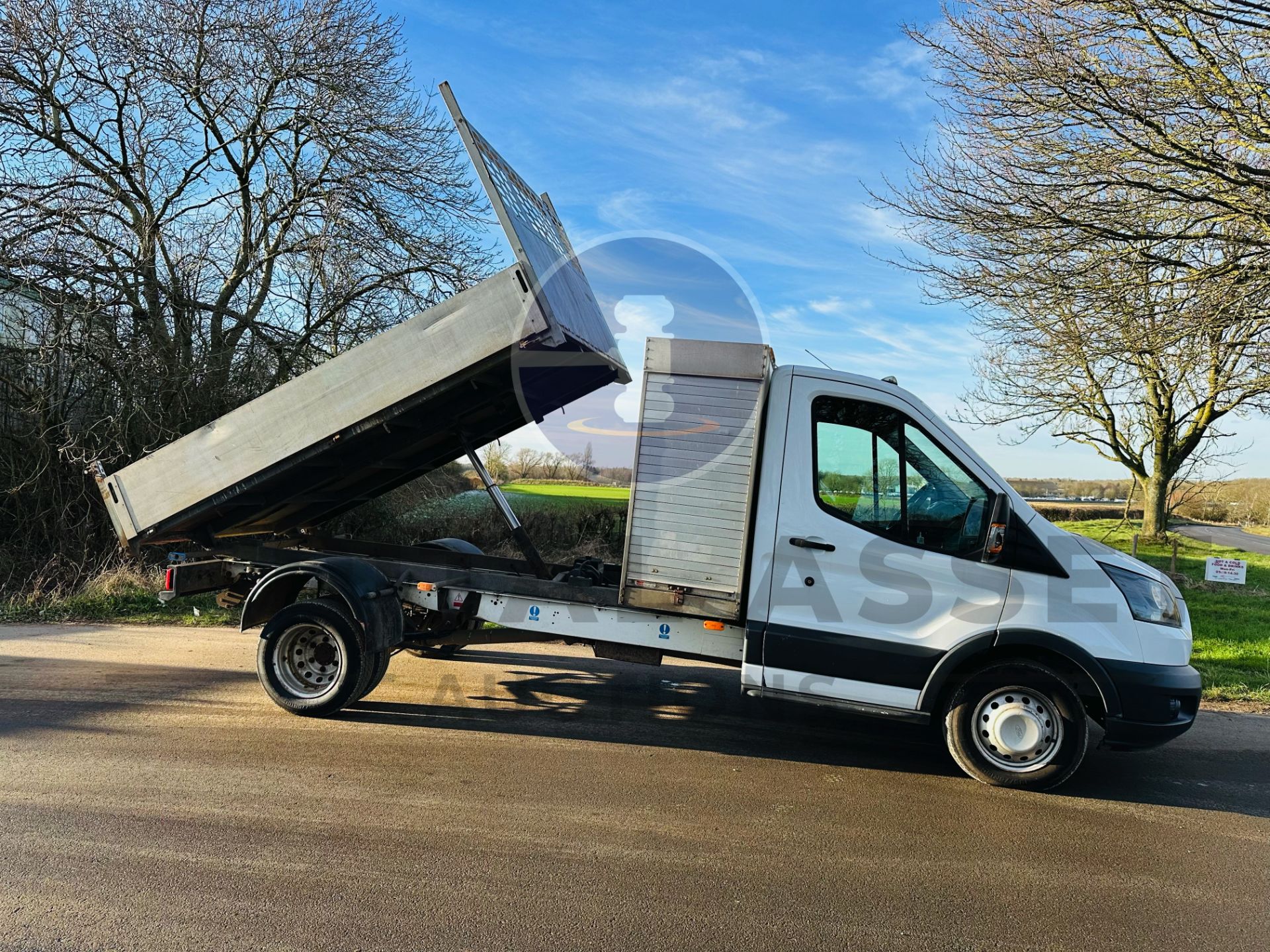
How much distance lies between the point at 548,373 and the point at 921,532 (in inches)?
113

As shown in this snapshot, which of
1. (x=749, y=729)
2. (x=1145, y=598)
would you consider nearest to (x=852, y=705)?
(x=749, y=729)

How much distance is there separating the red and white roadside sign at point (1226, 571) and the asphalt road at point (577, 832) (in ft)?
20.9

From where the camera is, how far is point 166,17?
42.8 feet

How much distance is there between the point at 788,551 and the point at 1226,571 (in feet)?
33.5

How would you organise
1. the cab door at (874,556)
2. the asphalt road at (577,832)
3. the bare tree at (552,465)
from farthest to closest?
the bare tree at (552,465), the cab door at (874,556), the asphalt road at (577,832)

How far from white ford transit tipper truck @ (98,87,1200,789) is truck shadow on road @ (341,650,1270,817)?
1.59 feet

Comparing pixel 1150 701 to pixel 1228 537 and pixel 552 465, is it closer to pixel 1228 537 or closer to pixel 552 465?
pixel 552 465

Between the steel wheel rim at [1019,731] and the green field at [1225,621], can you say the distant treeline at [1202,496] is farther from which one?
the steel wheel rim at [1019,731]

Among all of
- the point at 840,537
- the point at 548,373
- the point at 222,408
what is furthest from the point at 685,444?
the point at 222,408

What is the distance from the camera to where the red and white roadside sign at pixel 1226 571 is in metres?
11.8

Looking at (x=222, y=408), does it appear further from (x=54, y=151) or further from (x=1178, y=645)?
(x=1178, y=645)

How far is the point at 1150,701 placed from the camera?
15.7 ft

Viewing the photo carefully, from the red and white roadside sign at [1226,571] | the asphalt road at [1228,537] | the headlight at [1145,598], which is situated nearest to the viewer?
the headlight at [1145,598]

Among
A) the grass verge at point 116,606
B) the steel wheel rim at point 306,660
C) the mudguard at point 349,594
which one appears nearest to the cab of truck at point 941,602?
the mudguard at point 349,594
